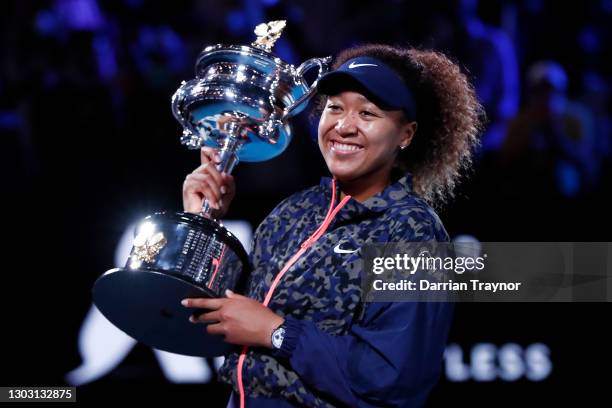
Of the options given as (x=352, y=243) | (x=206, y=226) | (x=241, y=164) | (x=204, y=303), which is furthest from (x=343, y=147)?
(x=241, y=164)

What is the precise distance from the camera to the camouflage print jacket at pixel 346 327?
1367 millimetres

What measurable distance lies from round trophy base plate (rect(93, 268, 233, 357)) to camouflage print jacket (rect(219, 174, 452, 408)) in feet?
0.32

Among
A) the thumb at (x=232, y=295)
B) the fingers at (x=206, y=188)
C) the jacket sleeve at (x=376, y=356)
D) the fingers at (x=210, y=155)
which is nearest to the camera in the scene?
the jacket sleeve at (x=376, y=356)

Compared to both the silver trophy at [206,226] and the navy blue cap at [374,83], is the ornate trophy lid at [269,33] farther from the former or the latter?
the navy blue cap at [374,83]

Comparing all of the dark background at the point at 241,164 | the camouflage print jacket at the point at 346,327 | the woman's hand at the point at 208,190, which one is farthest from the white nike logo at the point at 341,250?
the dark background at the point at 241,164

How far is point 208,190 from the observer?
5.56ft

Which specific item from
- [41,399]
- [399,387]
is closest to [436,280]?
[399,387]

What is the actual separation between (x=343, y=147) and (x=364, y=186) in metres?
0.11

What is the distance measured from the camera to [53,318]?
2934 mm

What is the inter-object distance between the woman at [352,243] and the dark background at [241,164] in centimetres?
78

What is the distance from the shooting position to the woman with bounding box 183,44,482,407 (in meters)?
1.38

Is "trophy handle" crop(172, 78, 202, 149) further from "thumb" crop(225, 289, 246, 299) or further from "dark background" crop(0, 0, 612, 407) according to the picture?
"dark background" crop(0, 0, 612, 407)

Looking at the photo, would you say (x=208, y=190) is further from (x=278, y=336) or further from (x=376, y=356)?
(x=376, y=356)

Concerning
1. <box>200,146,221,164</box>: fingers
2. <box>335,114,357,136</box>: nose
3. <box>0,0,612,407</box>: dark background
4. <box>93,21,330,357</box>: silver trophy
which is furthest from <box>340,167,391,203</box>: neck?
<box>0,0,612,407</box>: dark background
